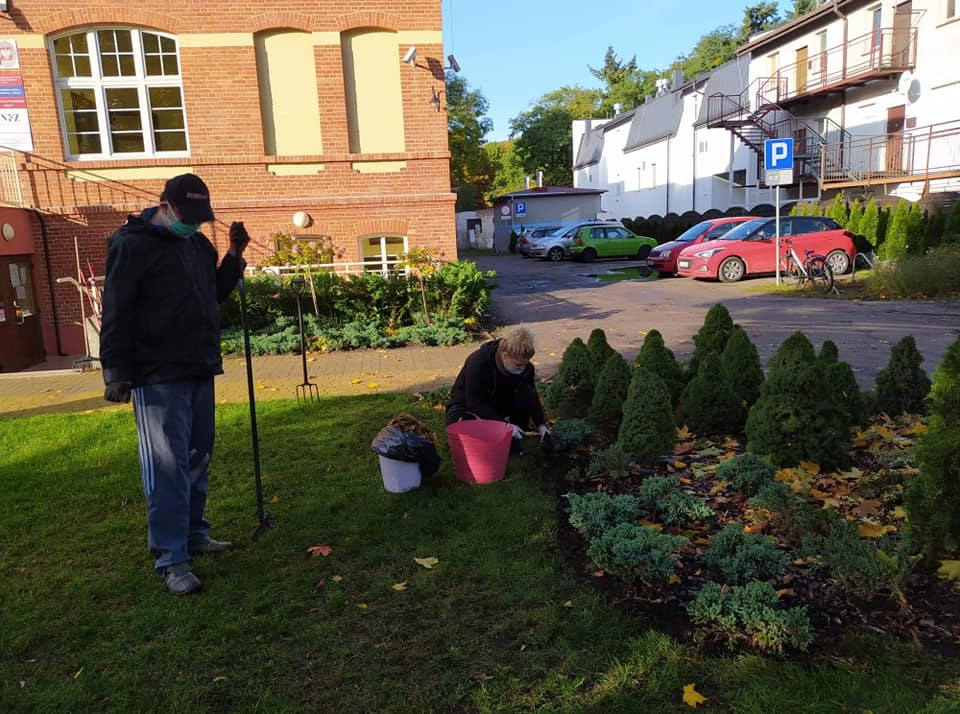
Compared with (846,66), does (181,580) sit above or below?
below

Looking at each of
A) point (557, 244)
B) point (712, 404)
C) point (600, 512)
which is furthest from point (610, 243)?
point (600, 512)

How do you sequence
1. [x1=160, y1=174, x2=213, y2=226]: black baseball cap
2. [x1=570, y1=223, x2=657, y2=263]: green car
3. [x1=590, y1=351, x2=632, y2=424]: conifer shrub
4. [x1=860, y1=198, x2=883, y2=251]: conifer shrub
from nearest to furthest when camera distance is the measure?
[x1=160, y1=174, x2=213, y2=226]: black baseball cap, [x1=590, y1=351, x2=632, y2=424]: conifer shrub, [x1=860, y1=198, x2=883, y2=251]: conifer shrub, [x1=570, y1=223, x2=657, y2=263]: green car

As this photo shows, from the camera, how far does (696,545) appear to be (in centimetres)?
375

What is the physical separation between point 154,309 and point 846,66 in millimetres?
28828

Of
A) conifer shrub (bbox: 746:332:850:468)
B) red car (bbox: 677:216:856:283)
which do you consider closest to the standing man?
conifer shrub (bbox: 746:332:850:468)

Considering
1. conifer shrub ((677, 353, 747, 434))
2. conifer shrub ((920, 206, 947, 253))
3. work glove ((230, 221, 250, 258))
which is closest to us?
work glove ((230, 221, 250, 258))

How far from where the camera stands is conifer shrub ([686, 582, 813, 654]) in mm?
2827

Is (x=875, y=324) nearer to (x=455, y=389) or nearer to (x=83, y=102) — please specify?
(x=455, y=389)

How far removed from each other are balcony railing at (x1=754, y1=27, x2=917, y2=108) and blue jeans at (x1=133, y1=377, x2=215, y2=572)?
26.1m

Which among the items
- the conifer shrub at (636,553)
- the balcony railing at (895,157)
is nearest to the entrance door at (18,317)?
the conifer shrub at (636,553)

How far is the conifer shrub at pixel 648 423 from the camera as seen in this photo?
4715 mm

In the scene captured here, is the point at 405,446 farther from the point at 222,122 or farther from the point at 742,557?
the point at 222,122

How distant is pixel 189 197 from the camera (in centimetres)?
345

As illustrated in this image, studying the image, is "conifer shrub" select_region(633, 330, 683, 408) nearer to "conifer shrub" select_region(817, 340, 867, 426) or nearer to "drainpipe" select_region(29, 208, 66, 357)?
"conifer shrub" select_region(817, 340, 867, 426)
